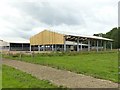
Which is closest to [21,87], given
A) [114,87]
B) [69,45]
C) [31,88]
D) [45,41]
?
[31,88]

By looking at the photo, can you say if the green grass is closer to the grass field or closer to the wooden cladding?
the grass field

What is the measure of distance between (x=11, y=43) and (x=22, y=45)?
4.29 metres

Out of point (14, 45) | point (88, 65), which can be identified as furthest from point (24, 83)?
point (14, 45)

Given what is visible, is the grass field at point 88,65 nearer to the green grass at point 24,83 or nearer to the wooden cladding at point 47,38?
the green grass at point 24,83

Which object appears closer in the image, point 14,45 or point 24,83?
point 24,83

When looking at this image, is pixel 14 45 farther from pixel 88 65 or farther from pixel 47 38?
pixel 88 65

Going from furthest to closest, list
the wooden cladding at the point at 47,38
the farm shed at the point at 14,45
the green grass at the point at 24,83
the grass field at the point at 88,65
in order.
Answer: the farm shed at the point at 14,45, the wooden cladding at the point at 47,38, the grass field at the point at 88,65, the green grass at the point at 24,83

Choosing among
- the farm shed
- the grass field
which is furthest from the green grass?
the farm shed

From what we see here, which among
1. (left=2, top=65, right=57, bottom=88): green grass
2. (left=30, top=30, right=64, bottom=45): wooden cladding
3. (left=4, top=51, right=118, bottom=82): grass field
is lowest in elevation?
(left=2, top=65, right=57, bottom=88): green grass

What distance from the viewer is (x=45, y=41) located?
57219 mm

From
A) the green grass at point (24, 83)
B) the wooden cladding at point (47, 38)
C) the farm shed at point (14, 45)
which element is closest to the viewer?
the green grass at point (24, 83)

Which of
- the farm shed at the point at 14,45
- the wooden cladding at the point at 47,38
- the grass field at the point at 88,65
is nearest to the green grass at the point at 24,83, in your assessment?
the grass field at the point at 88,65

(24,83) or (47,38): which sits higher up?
(47,38)

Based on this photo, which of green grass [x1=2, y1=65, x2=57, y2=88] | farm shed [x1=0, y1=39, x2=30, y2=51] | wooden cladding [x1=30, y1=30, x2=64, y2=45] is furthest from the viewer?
farm shed [x1=0, y1=39, x2=30, y2=51]
